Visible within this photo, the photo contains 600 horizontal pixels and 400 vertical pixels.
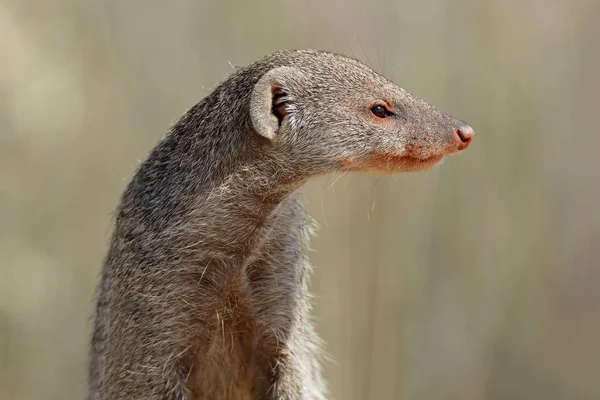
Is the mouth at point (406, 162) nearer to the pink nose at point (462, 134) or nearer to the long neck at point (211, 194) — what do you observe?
the pink nose at point (462, 134)

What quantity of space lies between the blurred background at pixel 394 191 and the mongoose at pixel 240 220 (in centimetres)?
106

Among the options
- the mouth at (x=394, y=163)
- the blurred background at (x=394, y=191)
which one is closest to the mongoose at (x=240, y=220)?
the mouth at (x=394, y=163)

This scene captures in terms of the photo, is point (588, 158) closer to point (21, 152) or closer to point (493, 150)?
point (493, 150)

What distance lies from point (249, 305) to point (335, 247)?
118 cm

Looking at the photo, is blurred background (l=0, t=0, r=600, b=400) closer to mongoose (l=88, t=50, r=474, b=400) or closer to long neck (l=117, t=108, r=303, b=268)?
mongoose (l=88, t=50, r=474, b=400)

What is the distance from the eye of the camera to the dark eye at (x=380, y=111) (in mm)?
2636

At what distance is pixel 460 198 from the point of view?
13.4 ft

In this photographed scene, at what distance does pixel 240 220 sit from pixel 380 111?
1.76 ft

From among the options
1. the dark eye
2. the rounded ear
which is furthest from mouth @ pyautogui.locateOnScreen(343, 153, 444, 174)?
the rounded ear

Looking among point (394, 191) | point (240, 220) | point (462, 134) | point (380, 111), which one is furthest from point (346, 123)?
point (394, 191)

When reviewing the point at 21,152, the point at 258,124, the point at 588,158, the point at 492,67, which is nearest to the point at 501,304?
the point at 588,158

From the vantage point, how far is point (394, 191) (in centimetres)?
395

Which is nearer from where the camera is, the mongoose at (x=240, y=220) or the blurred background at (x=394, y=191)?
the mongoose at (x=240, y=220)

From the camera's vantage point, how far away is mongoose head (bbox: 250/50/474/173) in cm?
257
